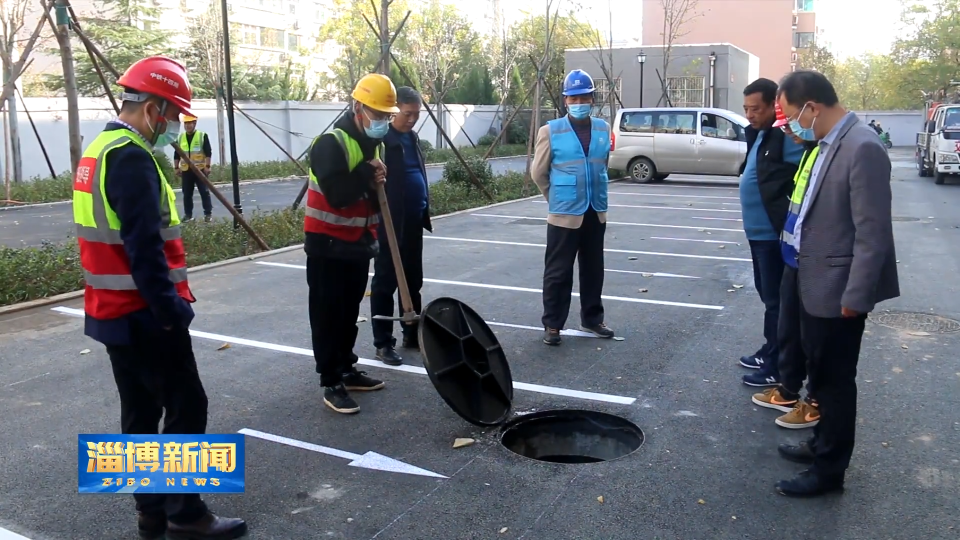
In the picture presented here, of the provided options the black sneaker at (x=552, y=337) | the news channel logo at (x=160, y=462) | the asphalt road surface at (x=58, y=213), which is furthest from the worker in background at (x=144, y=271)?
the asphalt road surface at (x=58, y=213)

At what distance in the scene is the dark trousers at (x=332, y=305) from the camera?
4727mm

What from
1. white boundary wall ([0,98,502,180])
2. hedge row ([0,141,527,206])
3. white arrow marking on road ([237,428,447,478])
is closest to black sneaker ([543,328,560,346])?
white arrow marking on road ([237,428,447,478])

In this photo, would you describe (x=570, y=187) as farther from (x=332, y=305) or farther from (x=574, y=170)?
(x=332, y=305)

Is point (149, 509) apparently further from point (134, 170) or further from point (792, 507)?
point (792, 507)

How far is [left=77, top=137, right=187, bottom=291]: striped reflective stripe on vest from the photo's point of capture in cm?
301

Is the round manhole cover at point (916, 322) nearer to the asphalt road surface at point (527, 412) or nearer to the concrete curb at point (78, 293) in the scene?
the asphalt road surface at point (527, 412)

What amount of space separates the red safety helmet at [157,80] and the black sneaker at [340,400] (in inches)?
84.9

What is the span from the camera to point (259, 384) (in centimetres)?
531

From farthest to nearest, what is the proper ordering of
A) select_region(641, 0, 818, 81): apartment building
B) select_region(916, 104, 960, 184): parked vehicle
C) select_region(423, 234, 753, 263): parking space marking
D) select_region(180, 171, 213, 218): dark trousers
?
select_region(641, 0, 818, 81): apartment building
select_region(916, 104, 960, 184): parked vehicle
select_region(180, 171, 213, 218): dark trousers
select_region(423, 234, 753, 263): parking space marking

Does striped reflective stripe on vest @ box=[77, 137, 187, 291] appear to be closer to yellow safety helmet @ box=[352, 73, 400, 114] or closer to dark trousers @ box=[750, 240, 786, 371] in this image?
yellow safety helmet @ box=[352, 73, 400, 114]

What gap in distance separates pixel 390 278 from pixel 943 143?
1834 cm

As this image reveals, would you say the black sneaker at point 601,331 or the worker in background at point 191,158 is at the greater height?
the worker in background at point 191,158

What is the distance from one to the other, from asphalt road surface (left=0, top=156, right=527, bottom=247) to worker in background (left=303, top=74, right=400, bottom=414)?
6712 millimetres

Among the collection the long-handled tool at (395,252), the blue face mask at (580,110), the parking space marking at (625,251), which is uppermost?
the blue face mask at (580,110)
